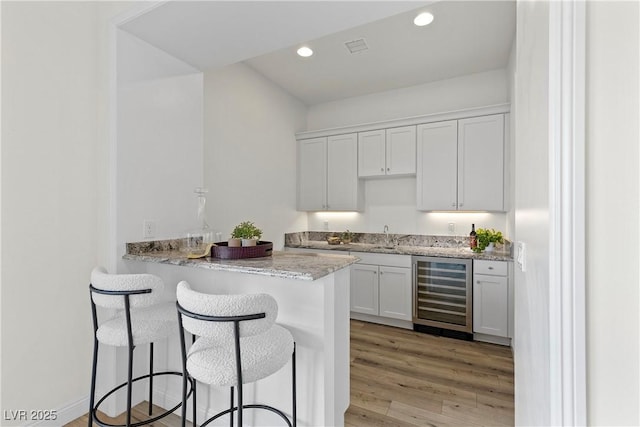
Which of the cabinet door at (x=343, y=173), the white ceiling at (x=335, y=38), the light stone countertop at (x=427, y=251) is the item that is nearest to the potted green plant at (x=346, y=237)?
the light stone countertop at (x=427, y=251)

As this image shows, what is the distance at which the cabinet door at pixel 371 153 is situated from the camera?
149 inches

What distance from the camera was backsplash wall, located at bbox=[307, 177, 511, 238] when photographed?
3.56 m

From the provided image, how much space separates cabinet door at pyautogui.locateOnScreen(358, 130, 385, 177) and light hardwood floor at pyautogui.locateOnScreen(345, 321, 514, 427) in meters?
1.97

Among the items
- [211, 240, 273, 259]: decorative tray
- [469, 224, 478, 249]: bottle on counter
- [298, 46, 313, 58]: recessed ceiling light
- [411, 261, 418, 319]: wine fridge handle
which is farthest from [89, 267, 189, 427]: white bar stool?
[469, 224, 478, 249]: bottle on counter

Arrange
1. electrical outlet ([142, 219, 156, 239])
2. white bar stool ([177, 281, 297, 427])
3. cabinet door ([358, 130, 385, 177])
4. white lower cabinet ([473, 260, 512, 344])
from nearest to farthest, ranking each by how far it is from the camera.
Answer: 1. white bar stool ([177, 281, 297, 427])
2. electrical outlet ([142, 219, 156, 239])
3. white lower cabinet ([473, 260, 512, 344])
4. cabinet door ([358, 130, 385, 177])

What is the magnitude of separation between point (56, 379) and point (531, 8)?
300cm

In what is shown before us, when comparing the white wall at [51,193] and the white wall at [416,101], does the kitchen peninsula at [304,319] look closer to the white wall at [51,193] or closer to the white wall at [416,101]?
the white wall at [51,193]

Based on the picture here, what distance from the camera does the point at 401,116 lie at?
12.9ft

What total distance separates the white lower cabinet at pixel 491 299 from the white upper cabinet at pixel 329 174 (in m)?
1.67

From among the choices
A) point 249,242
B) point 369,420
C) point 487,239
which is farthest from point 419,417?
point 487,239

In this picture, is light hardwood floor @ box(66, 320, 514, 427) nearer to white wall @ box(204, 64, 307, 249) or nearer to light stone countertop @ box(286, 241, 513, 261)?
light stone countertop @ box(286, 241, 513, 261)

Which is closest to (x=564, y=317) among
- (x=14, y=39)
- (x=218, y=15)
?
(x=218, y=15)

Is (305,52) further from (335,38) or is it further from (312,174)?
(312,174)

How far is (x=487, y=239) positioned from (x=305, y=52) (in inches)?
107
